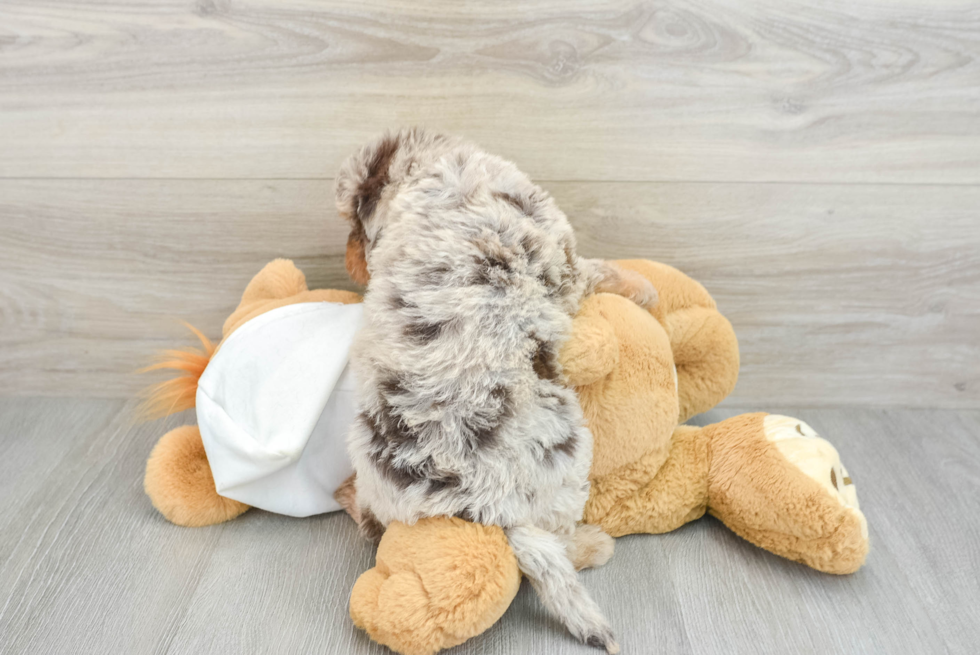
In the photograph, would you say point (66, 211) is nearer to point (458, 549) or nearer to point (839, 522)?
point (458, 549)

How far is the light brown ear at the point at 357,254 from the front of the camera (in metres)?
0.75

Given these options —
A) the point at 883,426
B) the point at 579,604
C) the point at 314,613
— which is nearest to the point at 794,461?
the point at 579,604

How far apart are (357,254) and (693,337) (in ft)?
1.34

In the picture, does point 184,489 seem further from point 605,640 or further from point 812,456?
point 812,456

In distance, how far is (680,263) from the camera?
37.6 inches

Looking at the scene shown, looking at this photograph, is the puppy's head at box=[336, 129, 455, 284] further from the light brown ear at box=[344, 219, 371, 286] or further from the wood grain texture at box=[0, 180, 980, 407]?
the wood grain texture at box=[0, 180, 980, 407]

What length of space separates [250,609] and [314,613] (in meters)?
0.07

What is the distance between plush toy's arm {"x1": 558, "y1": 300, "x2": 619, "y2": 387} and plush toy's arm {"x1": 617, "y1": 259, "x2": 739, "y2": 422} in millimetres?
169

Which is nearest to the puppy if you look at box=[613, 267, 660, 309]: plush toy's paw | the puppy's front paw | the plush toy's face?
the puppy's front paw

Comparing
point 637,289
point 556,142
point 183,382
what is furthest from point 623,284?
point 183,382

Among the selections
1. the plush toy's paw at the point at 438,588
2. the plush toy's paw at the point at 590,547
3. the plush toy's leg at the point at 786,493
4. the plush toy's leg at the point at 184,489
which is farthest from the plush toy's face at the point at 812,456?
the plush toy's leg at the point at 184,489

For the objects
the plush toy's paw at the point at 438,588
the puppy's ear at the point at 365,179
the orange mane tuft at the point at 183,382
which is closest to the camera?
the plush toy's paw at the point at 438,588

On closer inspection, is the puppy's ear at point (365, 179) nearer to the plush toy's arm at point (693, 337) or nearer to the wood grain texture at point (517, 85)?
the wood grain texture at point (517, 85)

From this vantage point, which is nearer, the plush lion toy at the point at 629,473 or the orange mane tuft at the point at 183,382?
the plush lion toy at the point at 629,473
